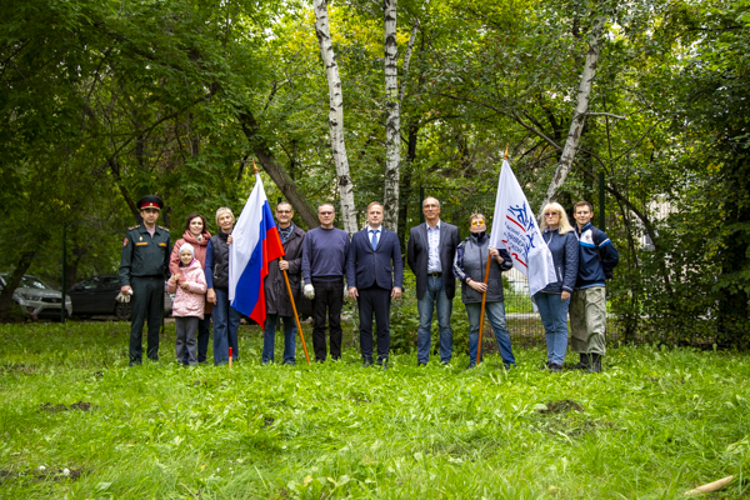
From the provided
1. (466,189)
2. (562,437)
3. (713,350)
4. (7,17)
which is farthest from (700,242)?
(7,17)

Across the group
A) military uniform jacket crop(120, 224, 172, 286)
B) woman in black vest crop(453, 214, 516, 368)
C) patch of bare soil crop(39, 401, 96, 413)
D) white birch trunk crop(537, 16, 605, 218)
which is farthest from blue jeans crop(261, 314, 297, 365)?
white birch trunk crop(537, 16, 605, 218)

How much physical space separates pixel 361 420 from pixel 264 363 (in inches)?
124

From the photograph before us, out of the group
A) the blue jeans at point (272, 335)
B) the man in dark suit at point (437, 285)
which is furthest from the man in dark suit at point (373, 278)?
the blue jeans at point (272, 335)

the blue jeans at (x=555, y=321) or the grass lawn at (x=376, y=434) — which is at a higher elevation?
the blue jeans at (x=555, y=321)

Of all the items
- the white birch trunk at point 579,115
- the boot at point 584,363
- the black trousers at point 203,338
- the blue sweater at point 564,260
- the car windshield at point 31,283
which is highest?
the white birch trunk at point 579,115

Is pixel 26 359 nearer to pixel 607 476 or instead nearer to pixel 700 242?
pixel 607 476

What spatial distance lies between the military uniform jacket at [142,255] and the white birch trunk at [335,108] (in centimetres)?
258

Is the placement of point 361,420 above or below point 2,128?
A: below

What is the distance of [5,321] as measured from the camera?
17328mm

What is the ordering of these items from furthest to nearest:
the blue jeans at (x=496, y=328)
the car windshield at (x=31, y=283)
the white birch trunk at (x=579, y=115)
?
1. the car windshield at (x=31, y=283)
2. the white birch trunk at (x=579, y=115)
3. the blue jeans at (x=496, y=328)

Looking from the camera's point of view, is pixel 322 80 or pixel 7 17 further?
pixel 322 80

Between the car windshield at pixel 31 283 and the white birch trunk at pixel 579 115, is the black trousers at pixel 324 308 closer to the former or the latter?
the white birch trunk at pixel 579 115

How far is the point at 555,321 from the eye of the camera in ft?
22.6

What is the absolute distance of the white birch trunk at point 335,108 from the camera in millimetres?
8609
